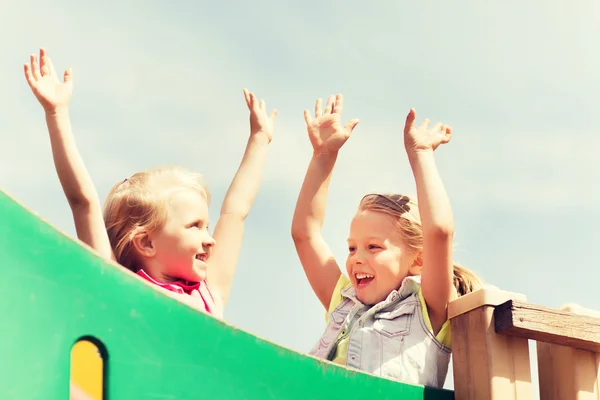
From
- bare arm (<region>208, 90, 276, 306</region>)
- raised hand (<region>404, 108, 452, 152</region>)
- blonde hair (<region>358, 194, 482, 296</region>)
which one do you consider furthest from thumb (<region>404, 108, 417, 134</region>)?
bare arm (<region>208, 90, 276, 306</region>)

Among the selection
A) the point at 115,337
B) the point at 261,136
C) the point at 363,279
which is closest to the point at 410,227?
the point at 363,279

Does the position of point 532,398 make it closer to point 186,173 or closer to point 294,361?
point 294,361

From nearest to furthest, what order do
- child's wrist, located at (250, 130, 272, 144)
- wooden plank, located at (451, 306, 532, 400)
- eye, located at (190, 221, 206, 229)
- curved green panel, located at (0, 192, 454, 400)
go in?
curved green panel, located at (0, 192, 454, 400), wooden plank, located at (451, 306, 532, 400), eye, located at (190, 221, 206, 229), child's wrist, located at (250, 130, 272, 144)

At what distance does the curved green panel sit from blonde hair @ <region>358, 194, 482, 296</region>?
1100 millimetres

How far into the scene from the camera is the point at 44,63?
282cm

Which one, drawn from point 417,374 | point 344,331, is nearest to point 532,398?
point 417,374

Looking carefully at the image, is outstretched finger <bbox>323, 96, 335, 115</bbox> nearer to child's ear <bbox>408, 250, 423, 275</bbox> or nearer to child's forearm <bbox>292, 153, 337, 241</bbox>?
child's forearm <bbox>292, 153, 337, 241</bbox>

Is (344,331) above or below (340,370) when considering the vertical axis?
above

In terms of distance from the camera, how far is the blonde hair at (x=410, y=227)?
10.1ft

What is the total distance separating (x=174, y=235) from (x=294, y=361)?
1063 mm

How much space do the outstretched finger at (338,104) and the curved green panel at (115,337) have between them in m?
1.64

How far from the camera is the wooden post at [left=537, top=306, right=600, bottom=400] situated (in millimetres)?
2303

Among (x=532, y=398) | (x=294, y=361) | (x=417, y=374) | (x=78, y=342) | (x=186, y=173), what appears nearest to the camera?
(x=78, y=342)

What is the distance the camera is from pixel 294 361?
2027 mm
